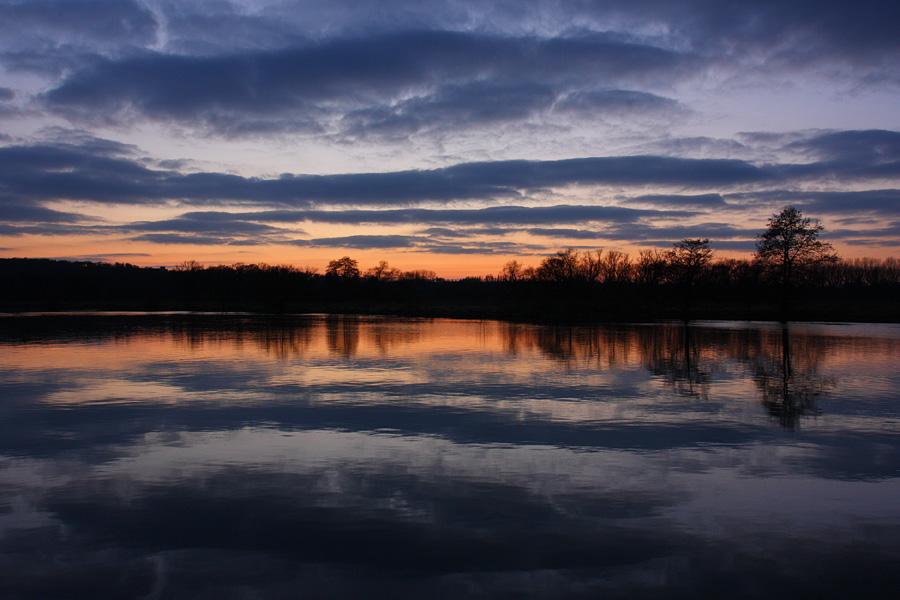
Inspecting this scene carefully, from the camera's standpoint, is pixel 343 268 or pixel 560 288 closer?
pixel 560 288

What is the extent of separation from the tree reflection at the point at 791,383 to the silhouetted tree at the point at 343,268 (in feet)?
351

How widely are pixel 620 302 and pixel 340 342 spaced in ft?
163

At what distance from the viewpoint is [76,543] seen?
523 centimetres

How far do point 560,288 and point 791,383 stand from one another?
214ft

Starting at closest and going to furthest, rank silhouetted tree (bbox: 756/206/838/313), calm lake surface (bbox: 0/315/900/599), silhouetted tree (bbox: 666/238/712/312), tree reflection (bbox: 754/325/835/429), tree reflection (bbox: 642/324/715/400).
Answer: calm lake surface (bbox: 0/315/900/599), tree reflection (bbox: 754/325/835/429), tree reflection (bbox: 642/324/715/400), silhouetted tree (bbox: 756/206/838/313), silhouetted tree (bbox: 666/238/712/312)

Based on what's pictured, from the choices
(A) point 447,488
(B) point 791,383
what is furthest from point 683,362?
(A) point 447,488

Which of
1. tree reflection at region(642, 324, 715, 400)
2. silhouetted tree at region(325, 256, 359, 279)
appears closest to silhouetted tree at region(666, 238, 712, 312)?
tree reflection at region(642, 324, 715, 400)

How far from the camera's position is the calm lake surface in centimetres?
471

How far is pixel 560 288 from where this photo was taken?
259ft

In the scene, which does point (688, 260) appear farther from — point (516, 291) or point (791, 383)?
point (791, 383)

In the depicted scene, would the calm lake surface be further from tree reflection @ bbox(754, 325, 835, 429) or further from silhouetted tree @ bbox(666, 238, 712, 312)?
silhouetted tree @ bbox(666, 238, 712, 312)

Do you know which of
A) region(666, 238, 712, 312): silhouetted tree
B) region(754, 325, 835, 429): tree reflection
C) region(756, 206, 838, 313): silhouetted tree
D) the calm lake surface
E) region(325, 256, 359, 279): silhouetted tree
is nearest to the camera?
the calm lake surface

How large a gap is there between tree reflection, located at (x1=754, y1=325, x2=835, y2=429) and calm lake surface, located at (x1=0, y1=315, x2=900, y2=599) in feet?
0.37

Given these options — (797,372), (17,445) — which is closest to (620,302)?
(797,372)
